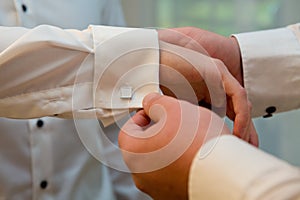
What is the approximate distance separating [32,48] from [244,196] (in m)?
0.31

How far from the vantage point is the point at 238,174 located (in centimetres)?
31

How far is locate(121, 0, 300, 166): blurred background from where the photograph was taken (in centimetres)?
96

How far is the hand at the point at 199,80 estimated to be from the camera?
502mm

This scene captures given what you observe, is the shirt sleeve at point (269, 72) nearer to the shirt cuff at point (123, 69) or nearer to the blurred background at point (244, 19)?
the shirt cuff at point (123, 69)

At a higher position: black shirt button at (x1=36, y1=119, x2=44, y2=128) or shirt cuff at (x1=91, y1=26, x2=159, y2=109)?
shirt cuff at (x1=91, y1=26, x2=159, y2=109)

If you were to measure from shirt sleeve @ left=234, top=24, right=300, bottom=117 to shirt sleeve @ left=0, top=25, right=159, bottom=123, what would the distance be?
173 mm

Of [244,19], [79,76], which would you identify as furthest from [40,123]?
[244,19]

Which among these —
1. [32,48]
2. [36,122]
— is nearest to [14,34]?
[32,48]

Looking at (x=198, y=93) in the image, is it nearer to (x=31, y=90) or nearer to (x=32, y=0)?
(x=31, y=90)

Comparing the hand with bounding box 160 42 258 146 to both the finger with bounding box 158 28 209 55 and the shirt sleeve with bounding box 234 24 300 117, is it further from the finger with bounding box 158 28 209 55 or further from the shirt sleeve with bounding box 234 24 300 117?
the shirt sleeve with bounding box 234 24 300 117

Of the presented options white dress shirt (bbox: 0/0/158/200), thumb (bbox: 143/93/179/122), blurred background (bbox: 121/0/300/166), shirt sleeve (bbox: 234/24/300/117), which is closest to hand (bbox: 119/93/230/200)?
thumb (bbox: 143/93/179/122)

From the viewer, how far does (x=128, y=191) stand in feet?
2.42

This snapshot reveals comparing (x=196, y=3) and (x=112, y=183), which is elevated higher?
(x=196, y=3)

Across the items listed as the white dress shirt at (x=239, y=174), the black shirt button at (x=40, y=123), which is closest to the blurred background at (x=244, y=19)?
the black shirt button at (x=40, y=123)
